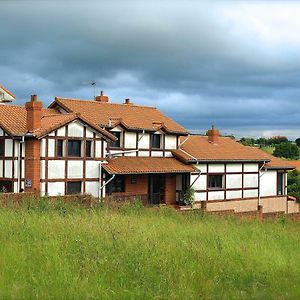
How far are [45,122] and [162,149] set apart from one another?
9.04 m

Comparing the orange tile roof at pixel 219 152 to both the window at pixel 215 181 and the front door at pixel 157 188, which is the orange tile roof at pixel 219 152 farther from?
the front door at pixel 157 188

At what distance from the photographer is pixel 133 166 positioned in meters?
28.5

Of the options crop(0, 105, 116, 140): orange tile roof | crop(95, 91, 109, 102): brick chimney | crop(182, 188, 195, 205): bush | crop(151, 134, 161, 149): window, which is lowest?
crop(182, 188, 195, 205): bush

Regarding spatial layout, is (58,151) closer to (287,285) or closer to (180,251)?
(180,251)

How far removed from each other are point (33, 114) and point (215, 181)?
562 inches

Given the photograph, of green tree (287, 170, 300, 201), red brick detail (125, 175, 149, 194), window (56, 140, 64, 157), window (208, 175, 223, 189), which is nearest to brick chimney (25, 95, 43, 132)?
window (56, 140, 64, 157)

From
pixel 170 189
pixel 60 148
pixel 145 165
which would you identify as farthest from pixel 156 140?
pixel 60 148

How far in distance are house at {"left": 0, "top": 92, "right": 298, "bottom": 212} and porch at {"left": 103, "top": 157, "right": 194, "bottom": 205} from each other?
0.06 metres

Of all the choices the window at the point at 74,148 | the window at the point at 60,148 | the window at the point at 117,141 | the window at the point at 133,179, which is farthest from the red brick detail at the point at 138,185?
the window at the point at 60,148

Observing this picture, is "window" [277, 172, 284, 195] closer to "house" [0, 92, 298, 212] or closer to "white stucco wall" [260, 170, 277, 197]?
"house" [0, 92, 298, 212]

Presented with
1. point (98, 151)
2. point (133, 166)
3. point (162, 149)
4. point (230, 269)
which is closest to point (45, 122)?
point (98, 151)

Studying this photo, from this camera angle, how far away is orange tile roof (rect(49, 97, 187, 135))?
97.6 feet

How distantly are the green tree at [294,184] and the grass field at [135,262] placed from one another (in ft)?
99.2

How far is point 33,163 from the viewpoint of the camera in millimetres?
24594
